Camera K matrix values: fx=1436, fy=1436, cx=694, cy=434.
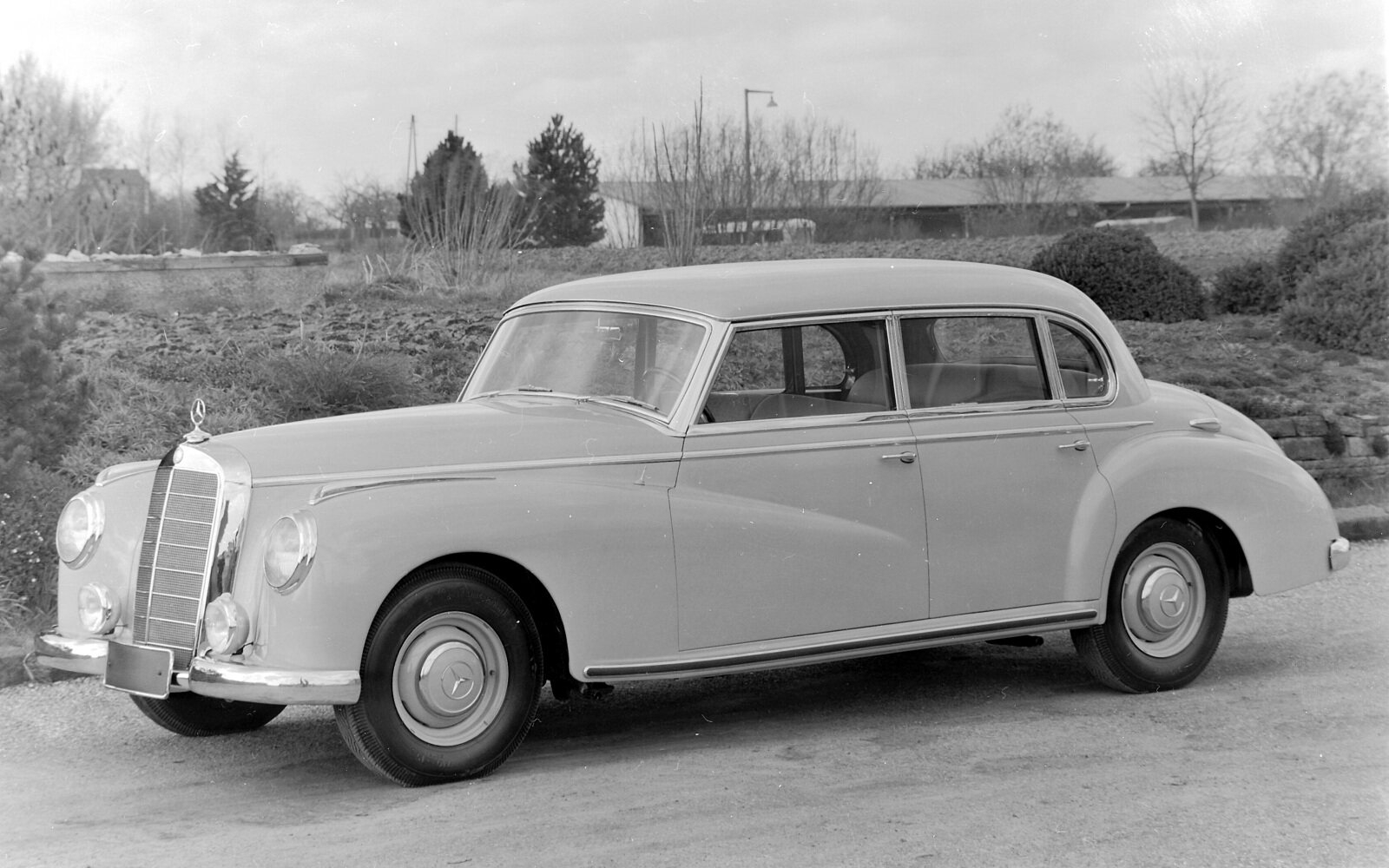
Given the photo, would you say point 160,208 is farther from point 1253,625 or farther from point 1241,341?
point 1253,625

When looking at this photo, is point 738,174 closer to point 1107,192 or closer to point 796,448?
point 796,448

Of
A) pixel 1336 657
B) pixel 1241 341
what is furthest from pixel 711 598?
pixel 1241 341

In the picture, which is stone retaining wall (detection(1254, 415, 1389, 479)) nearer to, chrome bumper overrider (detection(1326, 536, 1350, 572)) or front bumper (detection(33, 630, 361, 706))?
chrome bumper overrider (detection(1326, 536, 1350, 572))

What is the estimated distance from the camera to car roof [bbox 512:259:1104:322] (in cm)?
534

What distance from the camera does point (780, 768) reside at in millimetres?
4844

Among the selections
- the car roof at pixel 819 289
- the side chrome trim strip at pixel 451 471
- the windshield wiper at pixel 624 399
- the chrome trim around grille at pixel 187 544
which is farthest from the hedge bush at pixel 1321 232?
the chrome trim around grille at pixel 187 544

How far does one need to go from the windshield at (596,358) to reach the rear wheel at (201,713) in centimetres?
151

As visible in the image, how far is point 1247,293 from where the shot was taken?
50.1ft

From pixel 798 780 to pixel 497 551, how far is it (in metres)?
1.23

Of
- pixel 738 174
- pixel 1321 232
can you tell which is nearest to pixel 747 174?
pixel 738 174

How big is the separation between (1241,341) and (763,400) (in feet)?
31.3

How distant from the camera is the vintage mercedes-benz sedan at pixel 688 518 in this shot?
14.8 feet

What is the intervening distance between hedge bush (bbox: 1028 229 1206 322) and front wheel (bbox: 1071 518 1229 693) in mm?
8669

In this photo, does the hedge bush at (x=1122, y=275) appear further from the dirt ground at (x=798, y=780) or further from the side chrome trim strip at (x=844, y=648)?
the side chrome trim strip at (x=844, y=648)
